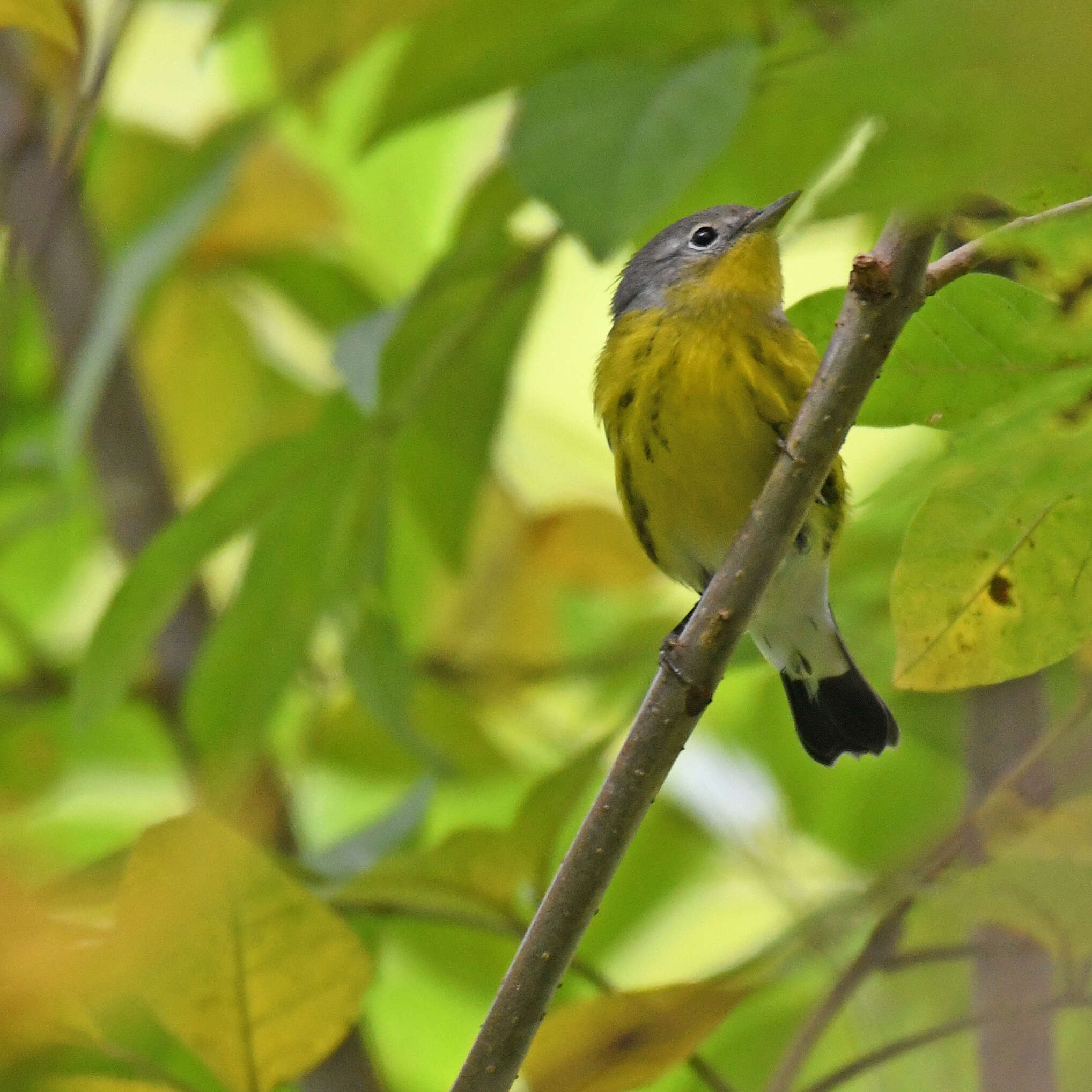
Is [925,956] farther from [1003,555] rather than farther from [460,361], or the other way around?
[460,361]

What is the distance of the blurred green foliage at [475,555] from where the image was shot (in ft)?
1.99

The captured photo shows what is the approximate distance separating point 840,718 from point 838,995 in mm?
527

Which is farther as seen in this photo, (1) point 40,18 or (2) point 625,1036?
(2) point 625,1036

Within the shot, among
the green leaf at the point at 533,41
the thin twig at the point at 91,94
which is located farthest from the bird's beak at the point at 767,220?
the thin twig at the point at 91,94

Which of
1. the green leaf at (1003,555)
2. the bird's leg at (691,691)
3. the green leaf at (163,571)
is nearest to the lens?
the green leaf at (1003,555)

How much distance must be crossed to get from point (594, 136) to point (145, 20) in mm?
1492

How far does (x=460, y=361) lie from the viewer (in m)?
1.22

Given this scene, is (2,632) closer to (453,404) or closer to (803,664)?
(453,404)

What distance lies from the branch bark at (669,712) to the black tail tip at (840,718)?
2.03 feet

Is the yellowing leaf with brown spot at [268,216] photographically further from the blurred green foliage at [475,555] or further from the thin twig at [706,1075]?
the thin twig at [706,1075]

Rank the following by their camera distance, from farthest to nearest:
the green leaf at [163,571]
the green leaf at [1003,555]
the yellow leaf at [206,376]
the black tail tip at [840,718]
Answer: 1. the yellow leaf at [206,376]
2. the black tail tip at [840,718]
3. the green leaf at [163,571]
4. the green leaf at [1003,555]

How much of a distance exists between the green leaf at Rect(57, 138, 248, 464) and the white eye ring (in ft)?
2.06

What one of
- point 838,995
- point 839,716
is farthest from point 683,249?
point 838,995

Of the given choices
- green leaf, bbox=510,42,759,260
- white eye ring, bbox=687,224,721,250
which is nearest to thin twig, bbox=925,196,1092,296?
green leaf, bbox=510,42,759,260
